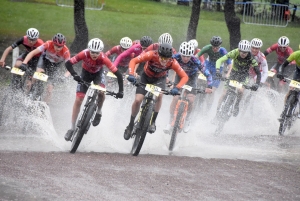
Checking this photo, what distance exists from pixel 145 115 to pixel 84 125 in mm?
1148

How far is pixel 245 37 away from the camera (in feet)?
131

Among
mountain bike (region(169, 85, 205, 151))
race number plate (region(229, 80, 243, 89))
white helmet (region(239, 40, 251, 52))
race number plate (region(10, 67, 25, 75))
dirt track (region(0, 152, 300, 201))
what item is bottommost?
dirt track (region(0, 152, 300, 201))

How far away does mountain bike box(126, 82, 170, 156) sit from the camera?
1208 cm

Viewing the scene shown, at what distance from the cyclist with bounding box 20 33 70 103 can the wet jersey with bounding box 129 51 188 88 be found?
1.94 m

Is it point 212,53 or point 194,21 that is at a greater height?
point 194,21

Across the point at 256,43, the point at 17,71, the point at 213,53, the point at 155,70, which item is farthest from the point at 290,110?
the point at 17,71

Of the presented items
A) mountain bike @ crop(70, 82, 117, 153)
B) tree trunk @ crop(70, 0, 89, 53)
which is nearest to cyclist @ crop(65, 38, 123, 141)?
mountain bike @ crop(70, 82, 117, 153)

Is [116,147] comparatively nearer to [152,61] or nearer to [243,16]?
[152,61]

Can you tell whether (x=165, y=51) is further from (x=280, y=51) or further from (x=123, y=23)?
(x=123, y=23)

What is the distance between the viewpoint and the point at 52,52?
1422 centimetres

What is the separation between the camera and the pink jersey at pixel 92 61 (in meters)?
12.3

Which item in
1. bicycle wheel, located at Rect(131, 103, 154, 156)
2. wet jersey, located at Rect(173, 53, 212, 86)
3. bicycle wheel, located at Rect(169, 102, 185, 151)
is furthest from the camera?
wet jersey, located at Rect(173, 53, 212, 86)

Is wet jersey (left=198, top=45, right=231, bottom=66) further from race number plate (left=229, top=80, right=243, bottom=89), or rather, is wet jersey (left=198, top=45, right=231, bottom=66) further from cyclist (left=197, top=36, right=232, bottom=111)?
race number plate (left=229, top=80, right=243, bottom=89)

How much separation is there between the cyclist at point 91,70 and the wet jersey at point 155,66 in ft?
1.80
